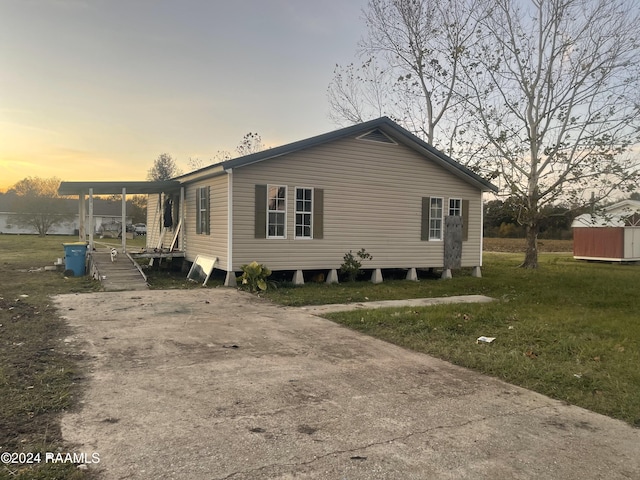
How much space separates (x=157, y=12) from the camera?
13289 mm

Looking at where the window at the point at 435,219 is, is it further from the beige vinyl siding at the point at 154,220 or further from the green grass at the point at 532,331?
the beige vinyl siding at the point at 154,220

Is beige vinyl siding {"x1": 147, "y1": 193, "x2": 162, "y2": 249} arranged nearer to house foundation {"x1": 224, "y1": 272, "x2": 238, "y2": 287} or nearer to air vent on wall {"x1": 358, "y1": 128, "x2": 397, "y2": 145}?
house foundation {"x1": 224, "y1": 272, "x2": 238, "y2": 287}

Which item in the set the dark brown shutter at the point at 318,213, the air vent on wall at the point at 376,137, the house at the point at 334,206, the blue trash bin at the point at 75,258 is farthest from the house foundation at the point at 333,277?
the blue trash bin at the point at 75,258

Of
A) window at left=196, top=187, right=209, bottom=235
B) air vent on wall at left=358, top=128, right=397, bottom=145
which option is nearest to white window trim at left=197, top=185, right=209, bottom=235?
window at left=196, top=187, right=209, bottom=235

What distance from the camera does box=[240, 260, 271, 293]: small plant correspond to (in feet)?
38.2

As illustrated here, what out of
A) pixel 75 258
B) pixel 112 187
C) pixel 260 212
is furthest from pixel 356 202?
pixel 75 258

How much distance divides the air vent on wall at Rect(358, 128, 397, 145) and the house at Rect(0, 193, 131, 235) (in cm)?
3829

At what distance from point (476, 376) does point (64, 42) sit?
13753 millimetres

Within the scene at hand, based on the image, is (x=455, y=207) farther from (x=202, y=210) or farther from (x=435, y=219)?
(x=202, y=210)

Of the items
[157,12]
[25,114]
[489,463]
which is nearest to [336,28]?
[157,12]

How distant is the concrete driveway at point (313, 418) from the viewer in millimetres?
3084

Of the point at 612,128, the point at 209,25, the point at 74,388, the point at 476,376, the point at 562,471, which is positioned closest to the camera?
the point at 562,471

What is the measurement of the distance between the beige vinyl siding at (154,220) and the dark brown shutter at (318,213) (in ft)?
26.8

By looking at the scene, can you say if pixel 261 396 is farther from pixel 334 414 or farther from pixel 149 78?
pixel 149 78
